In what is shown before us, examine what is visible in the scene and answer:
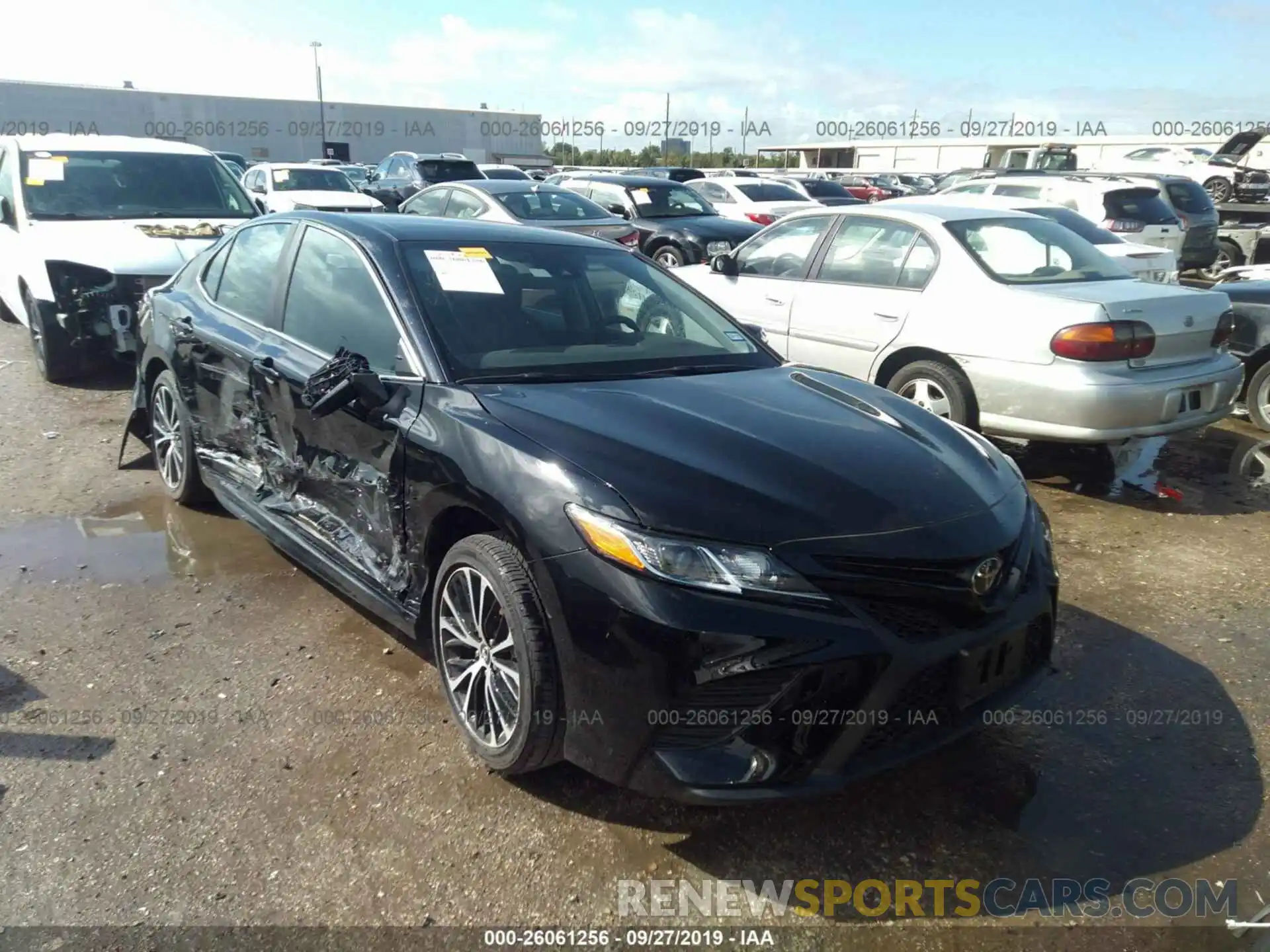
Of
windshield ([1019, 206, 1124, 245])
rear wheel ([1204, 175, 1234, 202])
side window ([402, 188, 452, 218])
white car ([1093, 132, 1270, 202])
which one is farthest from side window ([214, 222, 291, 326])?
rear wheel ([1204, 175, 1234, 202])

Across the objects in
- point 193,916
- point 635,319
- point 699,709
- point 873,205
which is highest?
point 873,205

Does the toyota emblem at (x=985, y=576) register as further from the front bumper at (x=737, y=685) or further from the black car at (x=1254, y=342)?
the black car at (x=1254, y=342)

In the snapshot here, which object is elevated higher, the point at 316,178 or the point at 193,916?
the point at 316,178

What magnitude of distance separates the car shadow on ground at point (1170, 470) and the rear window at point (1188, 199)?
26.0 feet

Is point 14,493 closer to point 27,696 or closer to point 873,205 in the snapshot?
point 27,696

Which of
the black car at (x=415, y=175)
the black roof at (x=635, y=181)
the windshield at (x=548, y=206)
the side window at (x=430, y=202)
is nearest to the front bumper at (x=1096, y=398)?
the windshield at (x=548, y=206)

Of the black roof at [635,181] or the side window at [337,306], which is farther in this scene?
the black roof at [635,181]

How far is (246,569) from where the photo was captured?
4469 mm

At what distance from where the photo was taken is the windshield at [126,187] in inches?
311

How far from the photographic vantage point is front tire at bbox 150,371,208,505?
188 inches

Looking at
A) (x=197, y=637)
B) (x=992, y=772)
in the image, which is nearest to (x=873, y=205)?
(x=992, y=772)

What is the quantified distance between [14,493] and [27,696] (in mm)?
2506

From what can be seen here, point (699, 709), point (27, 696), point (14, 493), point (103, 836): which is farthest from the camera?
point (14, 493)

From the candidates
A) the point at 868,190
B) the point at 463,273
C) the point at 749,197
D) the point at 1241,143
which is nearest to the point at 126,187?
the point at 463,273
